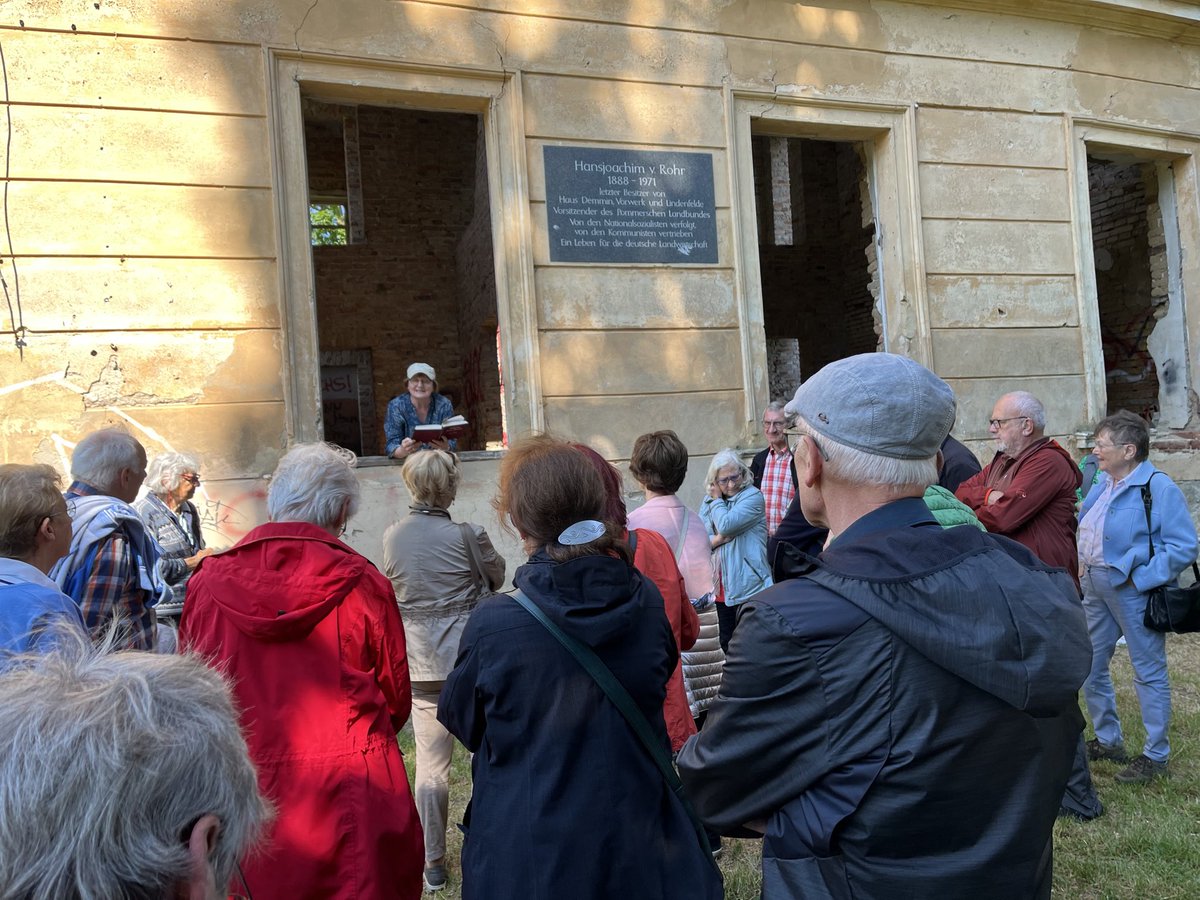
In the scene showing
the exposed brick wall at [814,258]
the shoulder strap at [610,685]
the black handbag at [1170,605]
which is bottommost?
the black handbag at [1170,605]

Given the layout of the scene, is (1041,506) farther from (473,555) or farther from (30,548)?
(30,548)

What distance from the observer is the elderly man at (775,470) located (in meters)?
6.20

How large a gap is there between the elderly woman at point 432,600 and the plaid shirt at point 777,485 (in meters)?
3.04

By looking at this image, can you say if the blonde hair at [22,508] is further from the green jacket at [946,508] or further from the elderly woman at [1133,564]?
the elderly woman at [1133,564]

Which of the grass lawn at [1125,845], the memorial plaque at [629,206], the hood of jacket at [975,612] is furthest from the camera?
the memorial plaque at [629,206]

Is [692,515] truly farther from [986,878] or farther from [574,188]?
[574,188]

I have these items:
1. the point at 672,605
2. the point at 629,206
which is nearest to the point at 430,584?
the point at 672,605

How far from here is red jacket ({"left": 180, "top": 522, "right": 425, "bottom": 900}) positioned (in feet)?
7.72

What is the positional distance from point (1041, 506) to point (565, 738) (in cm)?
303

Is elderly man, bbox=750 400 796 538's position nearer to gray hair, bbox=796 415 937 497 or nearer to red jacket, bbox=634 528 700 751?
red jacket, bbox=634 528 700 751

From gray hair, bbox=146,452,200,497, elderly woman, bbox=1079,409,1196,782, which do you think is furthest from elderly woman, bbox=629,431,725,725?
gray hair, bbox=146,452,200,497

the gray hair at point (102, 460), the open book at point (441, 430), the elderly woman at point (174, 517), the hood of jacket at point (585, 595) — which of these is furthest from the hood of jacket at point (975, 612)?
the open book at point (441, 430)

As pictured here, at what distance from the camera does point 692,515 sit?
3959 millimetres

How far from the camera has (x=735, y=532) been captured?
17.6 ft
